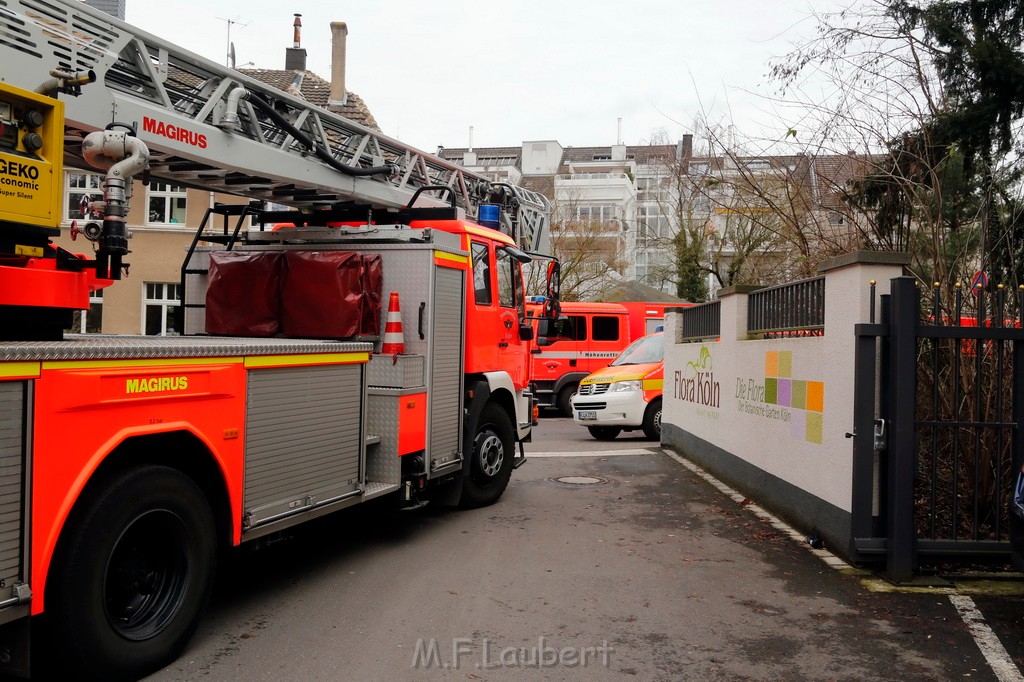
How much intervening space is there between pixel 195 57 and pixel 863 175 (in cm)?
731

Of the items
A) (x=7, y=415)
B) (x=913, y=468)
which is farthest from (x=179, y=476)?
(x=913, y=468)

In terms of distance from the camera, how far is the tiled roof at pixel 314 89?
2838 cm

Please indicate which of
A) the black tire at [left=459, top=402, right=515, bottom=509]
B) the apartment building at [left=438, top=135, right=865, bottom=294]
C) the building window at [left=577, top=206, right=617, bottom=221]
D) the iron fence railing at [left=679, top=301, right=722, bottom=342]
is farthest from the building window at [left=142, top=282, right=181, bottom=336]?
the building window at [left=577, top=206, right=617, bottom=221]

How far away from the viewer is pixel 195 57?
618cm

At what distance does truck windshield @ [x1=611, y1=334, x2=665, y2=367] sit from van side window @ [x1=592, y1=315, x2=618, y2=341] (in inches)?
153

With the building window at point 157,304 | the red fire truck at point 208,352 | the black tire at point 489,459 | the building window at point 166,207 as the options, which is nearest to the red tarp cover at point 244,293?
the red fire truck at point 208,352

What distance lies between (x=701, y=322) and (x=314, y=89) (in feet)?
71.6

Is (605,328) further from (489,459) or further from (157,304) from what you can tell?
(157,304)

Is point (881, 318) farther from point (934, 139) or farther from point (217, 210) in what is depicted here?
point (217, 210)

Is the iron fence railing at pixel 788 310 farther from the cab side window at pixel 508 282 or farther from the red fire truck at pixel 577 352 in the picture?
Answer: the red fire truck at pixel 577 352

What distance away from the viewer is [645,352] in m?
16.0

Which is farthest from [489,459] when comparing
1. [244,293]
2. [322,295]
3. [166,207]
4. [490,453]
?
[166,207]

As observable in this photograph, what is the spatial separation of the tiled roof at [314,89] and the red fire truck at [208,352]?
19.7m

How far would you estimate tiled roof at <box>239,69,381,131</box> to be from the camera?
28.4 metres
